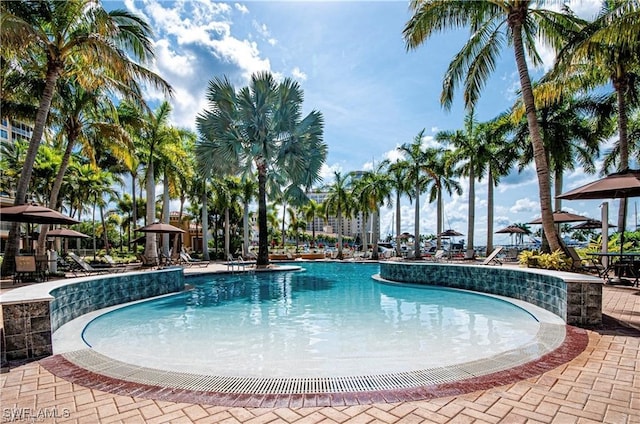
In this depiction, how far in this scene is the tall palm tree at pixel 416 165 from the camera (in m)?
23.4

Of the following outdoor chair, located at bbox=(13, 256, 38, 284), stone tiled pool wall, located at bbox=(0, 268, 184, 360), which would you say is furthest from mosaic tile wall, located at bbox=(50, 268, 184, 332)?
outdoor chair, located at bbox=(13, 256, 38, 284)

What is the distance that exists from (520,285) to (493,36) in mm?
7847

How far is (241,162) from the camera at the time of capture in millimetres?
16719

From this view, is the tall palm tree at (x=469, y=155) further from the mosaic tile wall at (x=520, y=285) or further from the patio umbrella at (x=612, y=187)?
the patio umbrella at (x=612, y=187)

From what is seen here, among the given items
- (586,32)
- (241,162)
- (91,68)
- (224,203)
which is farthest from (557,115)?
(224,203)

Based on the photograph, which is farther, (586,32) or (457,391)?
(586,32)

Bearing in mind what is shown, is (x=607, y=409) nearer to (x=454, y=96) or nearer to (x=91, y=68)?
(x=454, y=96)

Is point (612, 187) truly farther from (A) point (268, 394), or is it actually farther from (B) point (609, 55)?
(A) point (268, 394)

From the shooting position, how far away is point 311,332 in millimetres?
6035

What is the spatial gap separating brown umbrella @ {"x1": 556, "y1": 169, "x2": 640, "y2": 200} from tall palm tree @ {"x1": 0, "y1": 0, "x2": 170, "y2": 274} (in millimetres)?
13701

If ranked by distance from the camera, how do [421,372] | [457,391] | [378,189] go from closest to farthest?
1. [457,391]
2. [421,372]
3. [378,189]

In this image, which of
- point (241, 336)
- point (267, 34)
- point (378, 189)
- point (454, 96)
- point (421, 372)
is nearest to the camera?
point (421, 372)

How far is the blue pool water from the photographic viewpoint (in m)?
4.47

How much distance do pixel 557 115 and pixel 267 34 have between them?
14690mm
